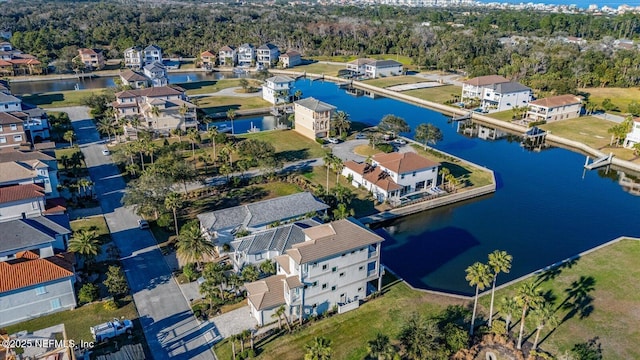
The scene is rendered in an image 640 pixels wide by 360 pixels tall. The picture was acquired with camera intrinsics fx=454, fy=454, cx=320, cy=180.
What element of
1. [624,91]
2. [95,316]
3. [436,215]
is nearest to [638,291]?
[436,215]

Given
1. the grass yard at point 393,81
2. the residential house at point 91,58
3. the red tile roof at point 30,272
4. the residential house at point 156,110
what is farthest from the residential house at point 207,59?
the red tile roof at point 30,272

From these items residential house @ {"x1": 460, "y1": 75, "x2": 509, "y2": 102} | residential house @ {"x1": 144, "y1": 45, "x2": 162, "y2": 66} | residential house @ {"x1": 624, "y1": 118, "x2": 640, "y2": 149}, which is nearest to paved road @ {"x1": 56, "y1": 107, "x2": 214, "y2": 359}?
residential house @ {"x1": 624, "y1": 118, "x2": 640, "y2": 149}

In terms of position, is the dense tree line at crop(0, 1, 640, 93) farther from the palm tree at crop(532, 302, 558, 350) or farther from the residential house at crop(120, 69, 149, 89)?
the palm tree at crop(532, 302, 558, 350)

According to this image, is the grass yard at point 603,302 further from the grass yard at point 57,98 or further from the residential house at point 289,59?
the residential house at point 289,59

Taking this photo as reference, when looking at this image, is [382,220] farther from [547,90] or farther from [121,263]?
[547,90]

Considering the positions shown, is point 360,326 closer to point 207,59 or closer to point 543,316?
point 543,316
